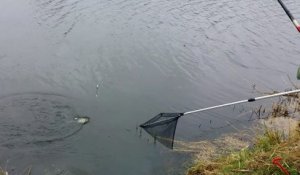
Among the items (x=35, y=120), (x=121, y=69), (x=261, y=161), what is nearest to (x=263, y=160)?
(x=261, y=161)

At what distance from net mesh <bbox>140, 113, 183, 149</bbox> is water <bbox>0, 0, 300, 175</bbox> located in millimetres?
439

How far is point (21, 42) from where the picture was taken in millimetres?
12539

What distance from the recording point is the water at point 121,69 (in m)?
8.20

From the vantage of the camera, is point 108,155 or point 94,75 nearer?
point 108,155

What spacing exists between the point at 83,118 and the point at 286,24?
33.1 ft

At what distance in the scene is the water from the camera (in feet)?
26.9

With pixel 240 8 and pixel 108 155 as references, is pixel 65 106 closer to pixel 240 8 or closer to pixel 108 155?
pixel 108 155

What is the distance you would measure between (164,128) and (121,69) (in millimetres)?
4236

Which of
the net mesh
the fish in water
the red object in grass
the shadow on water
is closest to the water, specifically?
the shadow on water

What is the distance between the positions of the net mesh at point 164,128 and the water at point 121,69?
0.44 m

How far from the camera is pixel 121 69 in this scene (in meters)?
11.5

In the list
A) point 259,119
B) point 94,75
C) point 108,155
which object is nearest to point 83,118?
point 108,155

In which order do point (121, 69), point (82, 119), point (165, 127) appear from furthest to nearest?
point (121, 69), point (82, 119), point (165, 127)

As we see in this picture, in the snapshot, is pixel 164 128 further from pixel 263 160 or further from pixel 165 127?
pixel 263 160
